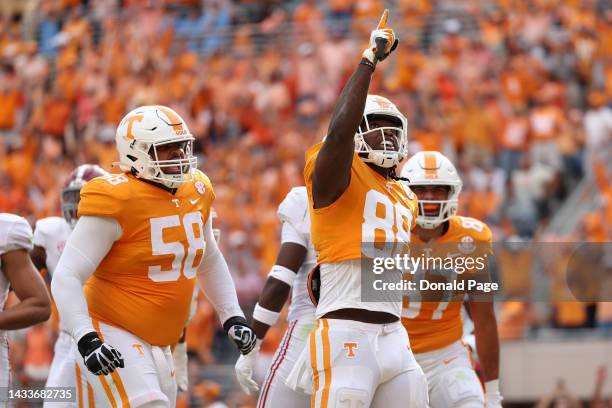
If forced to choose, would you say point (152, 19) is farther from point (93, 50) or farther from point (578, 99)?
point (578, 99)

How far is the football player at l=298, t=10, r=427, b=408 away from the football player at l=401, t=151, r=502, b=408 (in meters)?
1.31

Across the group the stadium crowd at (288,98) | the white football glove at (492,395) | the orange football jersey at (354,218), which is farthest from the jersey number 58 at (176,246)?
the stadium crowd at (288,98)

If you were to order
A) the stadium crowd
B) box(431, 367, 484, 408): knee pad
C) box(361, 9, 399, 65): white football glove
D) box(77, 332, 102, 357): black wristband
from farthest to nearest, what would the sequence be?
the stadium crowd, box(431, 367, 484, 408): knee pad, box(77, 332, 102, 357): black wristband, box(361, 9, 399, 65): white football glove

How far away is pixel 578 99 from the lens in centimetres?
1520

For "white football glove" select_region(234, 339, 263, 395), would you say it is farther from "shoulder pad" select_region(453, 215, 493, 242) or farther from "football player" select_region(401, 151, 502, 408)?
"shoulder pad" select_region(453, 215, 493, 242)

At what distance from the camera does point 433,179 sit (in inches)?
299

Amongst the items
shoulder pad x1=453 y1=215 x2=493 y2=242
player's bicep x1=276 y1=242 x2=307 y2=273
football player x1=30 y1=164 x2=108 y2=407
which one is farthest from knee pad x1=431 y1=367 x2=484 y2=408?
football player x1=30 y1=164 x2=108 y2=407

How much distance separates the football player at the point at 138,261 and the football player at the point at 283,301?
42 centimetres

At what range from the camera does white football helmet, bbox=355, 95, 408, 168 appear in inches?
242

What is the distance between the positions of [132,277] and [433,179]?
2.01 meters

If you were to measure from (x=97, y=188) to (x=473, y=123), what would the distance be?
30.2 ft

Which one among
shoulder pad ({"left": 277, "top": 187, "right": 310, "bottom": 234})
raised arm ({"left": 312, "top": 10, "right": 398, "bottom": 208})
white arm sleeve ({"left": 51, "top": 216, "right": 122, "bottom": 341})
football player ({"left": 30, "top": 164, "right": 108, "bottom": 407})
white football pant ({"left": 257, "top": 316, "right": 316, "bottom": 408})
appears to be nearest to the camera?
raised arm ({"left": 312, "top": 10, "right": 398, "bottom": 208})

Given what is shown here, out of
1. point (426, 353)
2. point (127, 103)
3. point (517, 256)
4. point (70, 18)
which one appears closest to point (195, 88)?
point (127, 103)

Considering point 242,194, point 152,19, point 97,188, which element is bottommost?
point 242,194
